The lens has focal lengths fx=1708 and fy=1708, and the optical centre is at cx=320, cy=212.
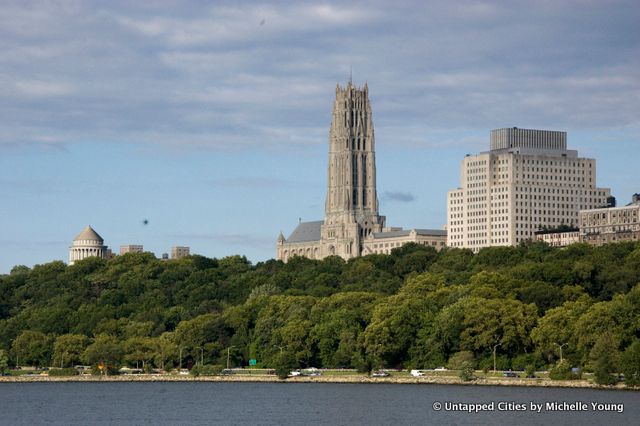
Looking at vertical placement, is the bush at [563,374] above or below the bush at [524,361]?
below

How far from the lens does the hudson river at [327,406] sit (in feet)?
458

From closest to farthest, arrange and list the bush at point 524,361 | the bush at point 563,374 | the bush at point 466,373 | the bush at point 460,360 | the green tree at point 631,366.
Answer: the green tree at point 631,366, the bush at point 563,374, the bush at point 466,373, the bush at point 460,360, the bush at point 524,361

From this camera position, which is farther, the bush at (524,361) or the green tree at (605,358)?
the bush at (524,361)

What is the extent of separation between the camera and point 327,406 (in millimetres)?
154625

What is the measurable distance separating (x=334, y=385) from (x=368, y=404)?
29.9m

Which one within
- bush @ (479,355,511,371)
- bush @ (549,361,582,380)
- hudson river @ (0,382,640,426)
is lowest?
hudson river @ (0,382,640,426)

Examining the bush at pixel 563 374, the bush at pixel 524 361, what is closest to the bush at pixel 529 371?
the bush at pixel 524 361

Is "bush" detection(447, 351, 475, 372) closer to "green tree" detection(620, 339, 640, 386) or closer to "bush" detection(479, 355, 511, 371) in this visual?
"bush" detection(479, 355, 511, 371)

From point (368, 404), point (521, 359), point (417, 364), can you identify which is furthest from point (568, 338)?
point (368, 404)

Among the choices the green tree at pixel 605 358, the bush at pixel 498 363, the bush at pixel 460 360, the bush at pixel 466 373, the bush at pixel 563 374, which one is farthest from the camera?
the bush at pixel 498 363

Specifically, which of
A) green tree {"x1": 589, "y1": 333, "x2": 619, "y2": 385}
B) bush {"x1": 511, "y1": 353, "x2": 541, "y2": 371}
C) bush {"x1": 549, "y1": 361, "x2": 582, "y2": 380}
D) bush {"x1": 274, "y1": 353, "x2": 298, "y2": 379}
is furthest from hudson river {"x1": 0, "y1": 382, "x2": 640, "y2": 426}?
bush {"x1": 511, "y1": 353, "x2": 541, "y2": 371}

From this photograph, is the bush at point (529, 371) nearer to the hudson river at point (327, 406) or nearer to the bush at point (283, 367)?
the hudson river at point (327, 406)

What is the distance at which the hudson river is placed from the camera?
13962 cm

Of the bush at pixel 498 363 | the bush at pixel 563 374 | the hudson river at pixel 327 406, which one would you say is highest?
the bush at pixel 498 363
